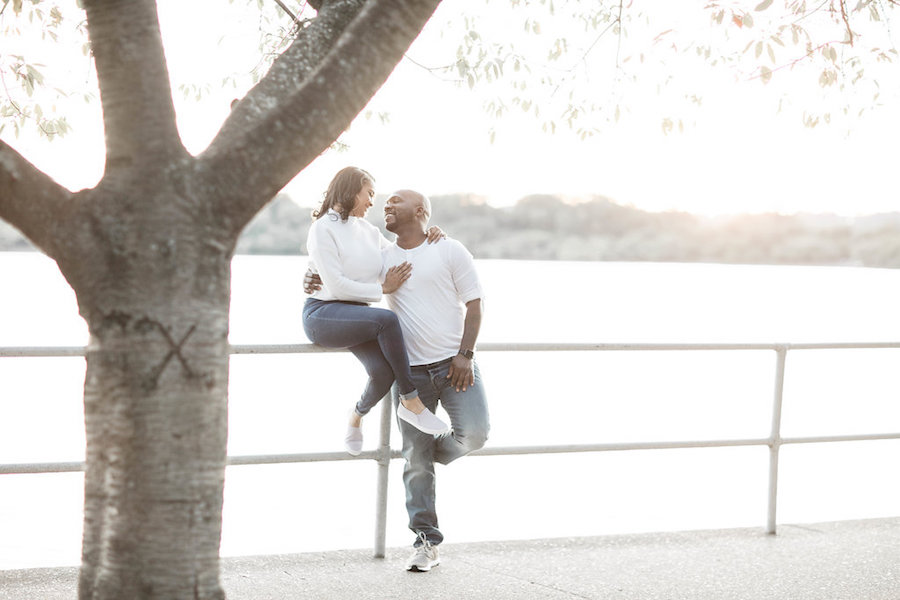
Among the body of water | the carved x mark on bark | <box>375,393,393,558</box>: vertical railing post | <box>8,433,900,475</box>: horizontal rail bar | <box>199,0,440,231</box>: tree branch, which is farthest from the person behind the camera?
the body of water

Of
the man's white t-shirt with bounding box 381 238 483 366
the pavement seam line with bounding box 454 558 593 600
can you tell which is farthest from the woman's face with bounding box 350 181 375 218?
the pavement seam line with bounding box 454 558 593 600

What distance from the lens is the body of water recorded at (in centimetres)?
1152

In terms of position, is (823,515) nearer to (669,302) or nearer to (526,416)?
(526,416)

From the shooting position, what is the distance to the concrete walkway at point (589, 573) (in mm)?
4848

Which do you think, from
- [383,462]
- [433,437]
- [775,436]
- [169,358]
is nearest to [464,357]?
[433,437]

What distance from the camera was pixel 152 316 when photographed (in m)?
3.04

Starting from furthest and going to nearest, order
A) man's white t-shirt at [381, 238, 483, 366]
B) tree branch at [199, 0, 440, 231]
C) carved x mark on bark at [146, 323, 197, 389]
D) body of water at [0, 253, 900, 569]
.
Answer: body of water at [0, 253, 900, 569], man's white t-shirt at [381, 238, 483, 366], tree branch at [199, 0, 440, 231], carved x mark on bark at [146, 323, 197, 389]

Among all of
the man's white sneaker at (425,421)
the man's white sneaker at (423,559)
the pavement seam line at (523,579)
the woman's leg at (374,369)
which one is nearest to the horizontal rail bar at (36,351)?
the woman's leg at (374,369)

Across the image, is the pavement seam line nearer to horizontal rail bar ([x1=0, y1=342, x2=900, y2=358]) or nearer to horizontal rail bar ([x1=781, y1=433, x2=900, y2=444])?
horizontal rail bar ([x1=0, y1=342, x2=900, y2=358])

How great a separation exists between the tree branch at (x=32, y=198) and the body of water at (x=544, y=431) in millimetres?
6677

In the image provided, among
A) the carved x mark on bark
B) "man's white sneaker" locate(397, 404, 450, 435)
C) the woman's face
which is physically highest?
the woman's face

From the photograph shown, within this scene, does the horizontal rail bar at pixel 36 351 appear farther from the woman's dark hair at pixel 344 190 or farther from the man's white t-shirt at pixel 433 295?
the man's white t-shirt at pixel 433 295

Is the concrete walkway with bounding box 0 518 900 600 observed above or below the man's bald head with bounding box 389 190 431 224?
below

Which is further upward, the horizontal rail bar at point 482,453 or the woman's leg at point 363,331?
the woman's leg at point 363,331
